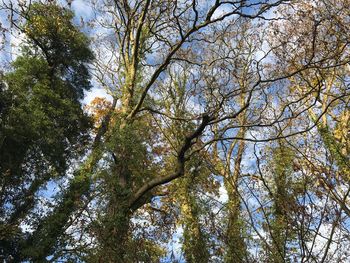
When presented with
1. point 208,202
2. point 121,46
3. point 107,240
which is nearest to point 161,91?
point 121,46

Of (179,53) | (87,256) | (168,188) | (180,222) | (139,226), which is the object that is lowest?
(87,256)

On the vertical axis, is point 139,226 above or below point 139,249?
above

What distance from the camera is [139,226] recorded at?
35.4 ft

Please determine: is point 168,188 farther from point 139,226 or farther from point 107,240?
point 107,240

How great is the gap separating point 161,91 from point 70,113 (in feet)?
14.1

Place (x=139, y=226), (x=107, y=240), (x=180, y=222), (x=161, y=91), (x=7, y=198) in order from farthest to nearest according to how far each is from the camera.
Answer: (x=161, y=91) < (x=180, y=222) < (x=7, y=198) < (x=139, y=226) < (x=107, y=240)

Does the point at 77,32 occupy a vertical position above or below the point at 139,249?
above

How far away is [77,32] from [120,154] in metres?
6.25

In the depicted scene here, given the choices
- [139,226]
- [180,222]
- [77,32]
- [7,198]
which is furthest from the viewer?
[77,32]

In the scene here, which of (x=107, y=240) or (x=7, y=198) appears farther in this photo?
(x=7, y=198)

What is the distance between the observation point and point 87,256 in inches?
388

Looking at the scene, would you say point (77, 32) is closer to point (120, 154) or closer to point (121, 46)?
point (121, 46)

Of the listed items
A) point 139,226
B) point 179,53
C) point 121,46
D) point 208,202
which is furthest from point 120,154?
point 121,46

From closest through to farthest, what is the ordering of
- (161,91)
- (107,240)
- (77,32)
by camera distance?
(107,240) < (77,32) < (161,91)
